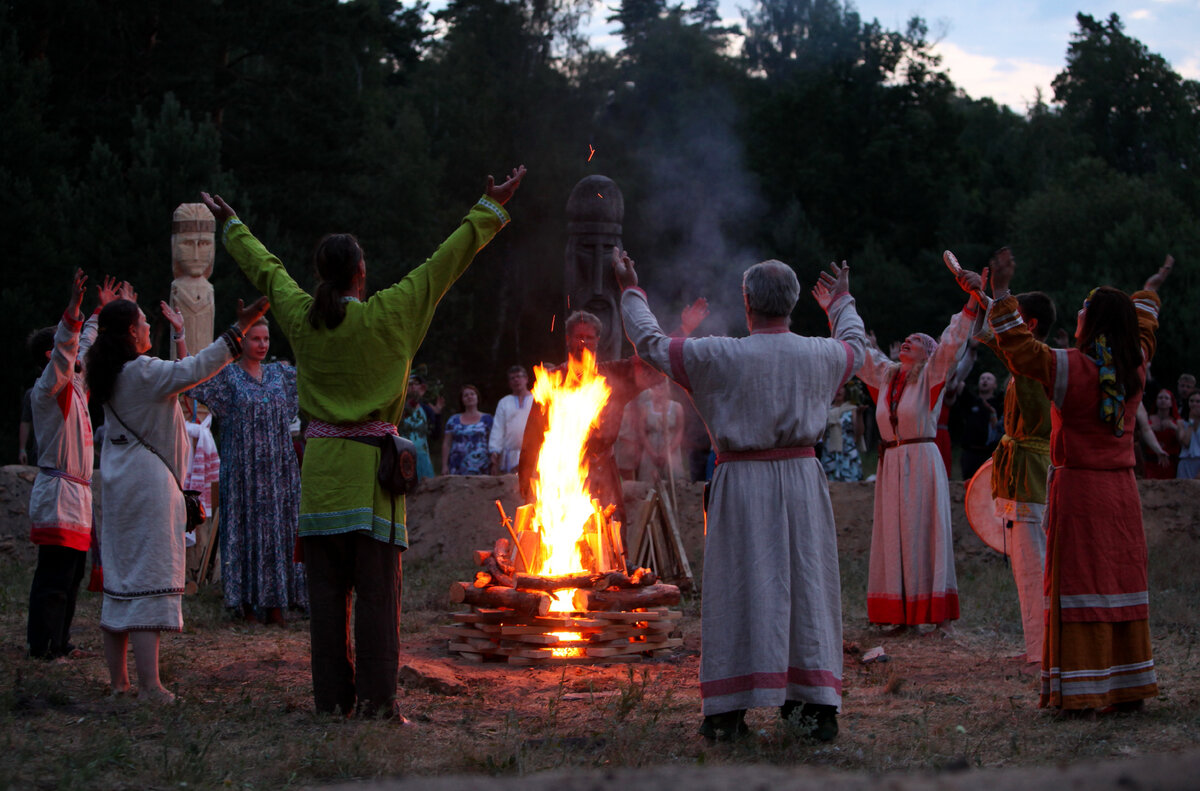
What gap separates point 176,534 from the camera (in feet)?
19.1

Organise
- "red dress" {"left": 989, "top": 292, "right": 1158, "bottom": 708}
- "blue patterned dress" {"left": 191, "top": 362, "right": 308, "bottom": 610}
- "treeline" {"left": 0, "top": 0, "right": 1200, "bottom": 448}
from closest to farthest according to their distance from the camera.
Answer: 1. "red dress" {"left": 989, "top": 292, "right": 1158, "bottom": 708}
2. "blue patterned dress" {"left": 191, "top": 362, "right": 308, "bottom": 610}
3. "treeline" {"left": 0, "top": 0, "right": 1200, "bottom": 448}

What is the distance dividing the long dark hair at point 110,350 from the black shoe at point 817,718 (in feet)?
11.2

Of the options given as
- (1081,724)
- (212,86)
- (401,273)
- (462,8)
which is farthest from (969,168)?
(1081,724)

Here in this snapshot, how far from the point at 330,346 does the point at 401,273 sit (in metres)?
24.2

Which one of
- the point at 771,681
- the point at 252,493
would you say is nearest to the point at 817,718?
the point at 771,681

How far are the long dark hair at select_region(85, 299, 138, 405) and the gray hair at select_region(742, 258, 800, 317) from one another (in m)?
2.89

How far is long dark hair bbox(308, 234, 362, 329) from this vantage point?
5.20 meters

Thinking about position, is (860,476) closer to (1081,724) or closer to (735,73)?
(1081,724)

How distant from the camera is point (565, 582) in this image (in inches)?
300

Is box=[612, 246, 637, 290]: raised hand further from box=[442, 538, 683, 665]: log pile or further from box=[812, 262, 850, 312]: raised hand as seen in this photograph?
box=[442, 538, 683, 665]: log pile

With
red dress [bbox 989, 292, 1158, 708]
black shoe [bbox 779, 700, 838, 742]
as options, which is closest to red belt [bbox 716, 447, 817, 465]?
black shoe [bbox 779, 700, 838, 742]

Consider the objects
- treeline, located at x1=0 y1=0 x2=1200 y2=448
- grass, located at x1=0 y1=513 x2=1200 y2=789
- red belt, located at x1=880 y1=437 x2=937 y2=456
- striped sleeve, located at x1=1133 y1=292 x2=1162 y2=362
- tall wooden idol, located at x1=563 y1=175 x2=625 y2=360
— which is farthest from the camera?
treeline, located at x1=0 y1=0 x2=1200 y2=448

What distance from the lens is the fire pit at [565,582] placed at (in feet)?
24.6

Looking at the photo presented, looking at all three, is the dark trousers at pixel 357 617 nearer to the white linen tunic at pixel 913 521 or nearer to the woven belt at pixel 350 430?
the woven belt at pixel 350 430
